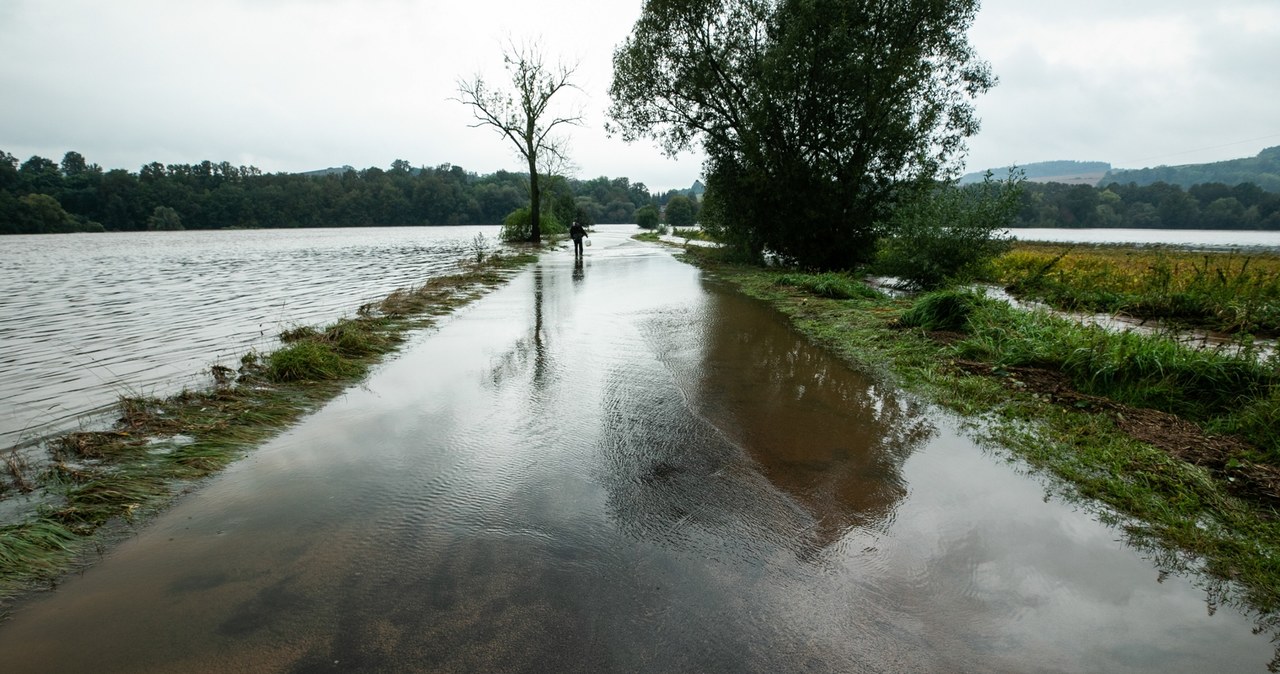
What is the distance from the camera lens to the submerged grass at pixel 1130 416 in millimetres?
3332

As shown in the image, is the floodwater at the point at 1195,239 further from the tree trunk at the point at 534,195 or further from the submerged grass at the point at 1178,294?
the tree trunk at the point at 534,195

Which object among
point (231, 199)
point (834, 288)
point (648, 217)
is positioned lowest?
point (834, 288)

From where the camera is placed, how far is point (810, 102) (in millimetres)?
17578

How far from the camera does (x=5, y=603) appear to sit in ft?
8.95

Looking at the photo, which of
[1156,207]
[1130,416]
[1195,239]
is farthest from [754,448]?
[1156,207]

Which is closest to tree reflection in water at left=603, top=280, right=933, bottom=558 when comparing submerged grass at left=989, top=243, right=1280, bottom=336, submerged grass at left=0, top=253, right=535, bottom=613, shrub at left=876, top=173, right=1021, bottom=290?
submerged grass at left=0, top=253, right=535, bottom=613

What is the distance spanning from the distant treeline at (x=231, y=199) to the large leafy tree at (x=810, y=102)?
84.5 ft

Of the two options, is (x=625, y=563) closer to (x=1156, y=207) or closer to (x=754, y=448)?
(x=754, y=448)

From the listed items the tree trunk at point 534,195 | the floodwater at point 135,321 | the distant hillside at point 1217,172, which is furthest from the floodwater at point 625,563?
the distant hillside at point 1217,172

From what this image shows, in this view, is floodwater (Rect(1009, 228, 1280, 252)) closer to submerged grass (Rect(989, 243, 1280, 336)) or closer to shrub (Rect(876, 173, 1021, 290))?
submerged grass (Rect(989, 243, 1280, 336))

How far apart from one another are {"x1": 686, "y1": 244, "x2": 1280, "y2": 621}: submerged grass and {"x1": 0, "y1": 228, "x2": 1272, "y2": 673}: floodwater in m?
0.37

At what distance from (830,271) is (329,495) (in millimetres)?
17551

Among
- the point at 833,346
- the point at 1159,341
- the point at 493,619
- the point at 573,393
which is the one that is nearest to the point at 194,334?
the point at 573,393

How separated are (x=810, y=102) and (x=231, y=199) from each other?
341 ft
